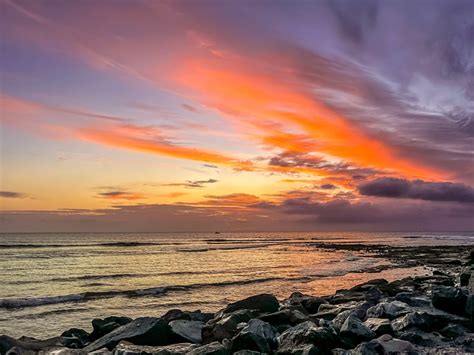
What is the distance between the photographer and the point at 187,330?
10.7m

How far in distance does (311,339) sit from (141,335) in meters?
3.90

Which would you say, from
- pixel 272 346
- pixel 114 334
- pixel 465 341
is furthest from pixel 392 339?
pixel 114 334

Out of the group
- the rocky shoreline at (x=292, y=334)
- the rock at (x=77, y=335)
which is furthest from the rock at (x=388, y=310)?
the rock at (x=77, y=335)

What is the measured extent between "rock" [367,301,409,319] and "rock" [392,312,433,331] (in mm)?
789

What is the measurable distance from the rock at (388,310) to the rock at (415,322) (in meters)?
0.79

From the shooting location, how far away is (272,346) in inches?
357

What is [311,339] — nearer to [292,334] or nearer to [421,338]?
[292,334]

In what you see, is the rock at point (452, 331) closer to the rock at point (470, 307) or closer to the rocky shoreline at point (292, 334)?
the rocky shoreline at point (292, 334)

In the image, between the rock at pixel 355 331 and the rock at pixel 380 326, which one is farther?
the rock at pixel 380 326

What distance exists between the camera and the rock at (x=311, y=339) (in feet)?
27.9

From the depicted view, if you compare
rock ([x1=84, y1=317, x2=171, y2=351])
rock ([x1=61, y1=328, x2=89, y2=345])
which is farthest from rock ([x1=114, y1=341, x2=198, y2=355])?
rock ([x1=61, y1=328, x2=89, y2=345])

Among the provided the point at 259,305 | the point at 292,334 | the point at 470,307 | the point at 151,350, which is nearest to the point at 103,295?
the point at 259,305

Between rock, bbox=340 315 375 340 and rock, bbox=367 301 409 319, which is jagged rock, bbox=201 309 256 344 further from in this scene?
rock, bbox=367 301 409 319

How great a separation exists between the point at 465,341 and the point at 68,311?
14754 mm
